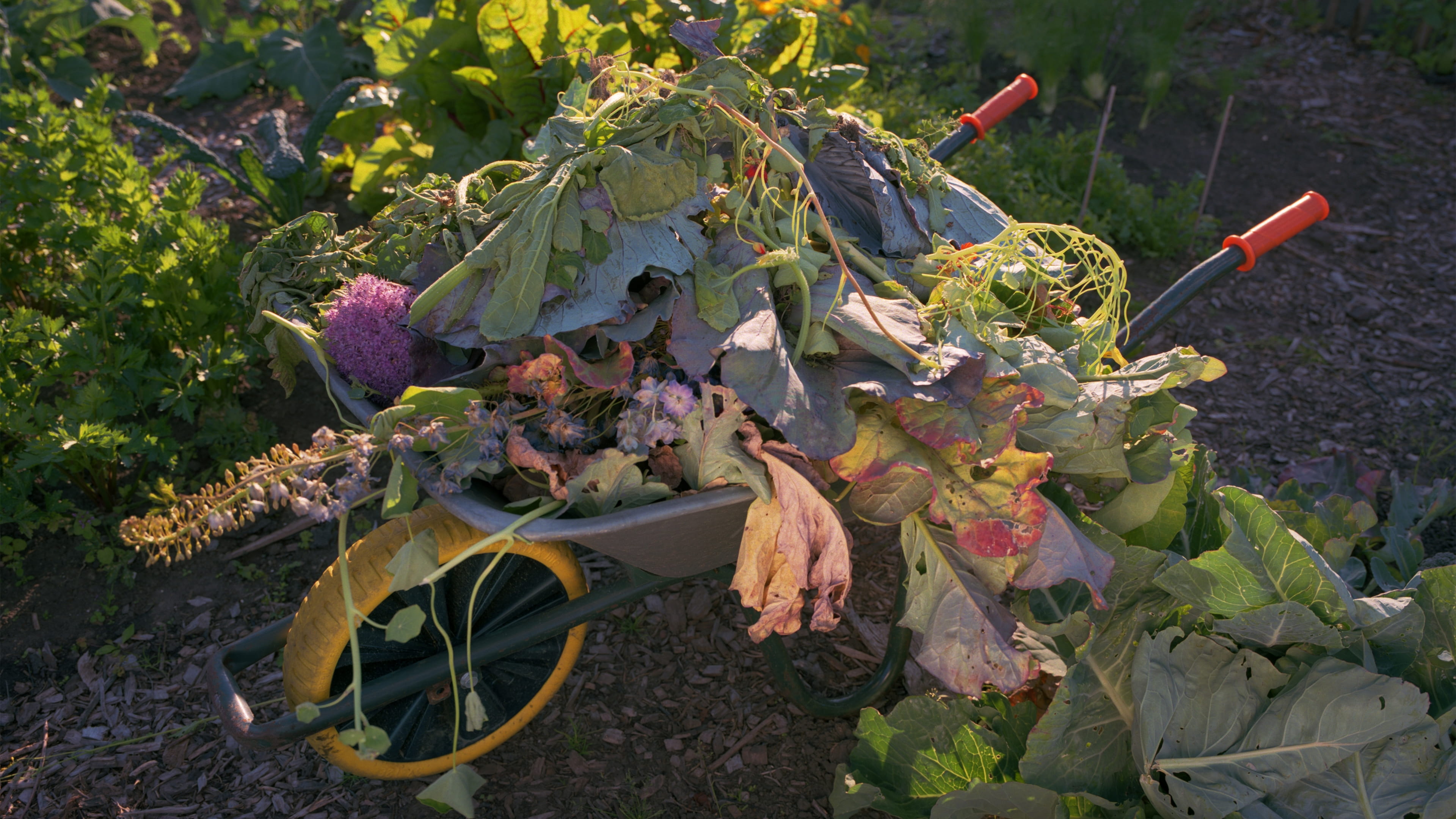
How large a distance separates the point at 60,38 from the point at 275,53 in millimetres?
1129

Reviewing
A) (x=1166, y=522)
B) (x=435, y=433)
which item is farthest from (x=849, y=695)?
(x=435, y=433)

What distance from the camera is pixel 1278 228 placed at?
1.75m

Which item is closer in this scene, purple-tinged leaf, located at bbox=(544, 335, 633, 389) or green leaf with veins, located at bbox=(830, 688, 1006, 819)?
purple-tinged leaf, located at bbox=(544, 335, 633, 389)

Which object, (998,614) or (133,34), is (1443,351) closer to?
(998,614)

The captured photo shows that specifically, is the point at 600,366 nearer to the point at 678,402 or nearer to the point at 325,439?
the point at 678,402

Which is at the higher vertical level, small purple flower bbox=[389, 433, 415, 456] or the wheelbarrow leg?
small purple flower bbox=[389, 433, 415, 456]

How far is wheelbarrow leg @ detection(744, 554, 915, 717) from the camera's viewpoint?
1847 millimetres

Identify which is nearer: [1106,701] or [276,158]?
[1106,701]

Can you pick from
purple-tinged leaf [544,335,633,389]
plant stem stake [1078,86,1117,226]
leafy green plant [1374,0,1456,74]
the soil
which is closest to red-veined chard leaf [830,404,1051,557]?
purple-tinged leaf [544,335,633,389]

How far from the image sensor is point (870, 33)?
4.82 meters

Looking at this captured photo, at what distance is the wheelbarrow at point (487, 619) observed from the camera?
1268 millimetres

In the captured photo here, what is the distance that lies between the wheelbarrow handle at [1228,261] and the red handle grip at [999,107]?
60 cm

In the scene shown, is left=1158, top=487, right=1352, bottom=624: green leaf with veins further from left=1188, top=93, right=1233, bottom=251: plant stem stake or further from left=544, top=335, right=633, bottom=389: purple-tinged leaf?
left=1188, top=93, right=1233, bottom=251: plant stem stake

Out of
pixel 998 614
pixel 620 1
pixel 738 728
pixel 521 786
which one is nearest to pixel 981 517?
pixel 998 614
